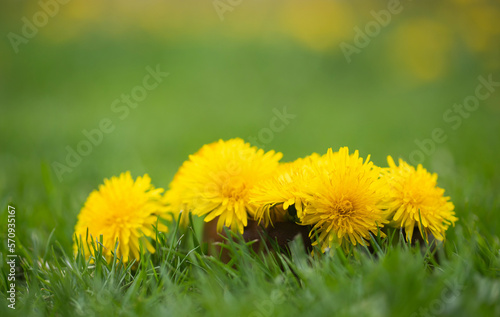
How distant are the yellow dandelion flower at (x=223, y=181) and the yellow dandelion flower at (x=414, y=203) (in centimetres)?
24

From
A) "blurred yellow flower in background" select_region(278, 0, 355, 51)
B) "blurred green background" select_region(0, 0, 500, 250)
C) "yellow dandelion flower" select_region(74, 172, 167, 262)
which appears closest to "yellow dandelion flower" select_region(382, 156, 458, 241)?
"blurred green background" select_region(0, 0, 500, 250)

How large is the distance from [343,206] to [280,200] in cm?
11

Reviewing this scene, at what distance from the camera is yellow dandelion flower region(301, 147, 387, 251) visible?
883 millimetres

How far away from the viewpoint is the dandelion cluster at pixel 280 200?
0.89 meters

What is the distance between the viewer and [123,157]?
245 cm

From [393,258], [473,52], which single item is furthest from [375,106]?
[393,258]

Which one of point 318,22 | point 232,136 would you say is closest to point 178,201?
point 232,136

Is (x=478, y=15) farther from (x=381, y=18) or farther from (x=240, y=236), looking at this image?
(x=240, y=236)

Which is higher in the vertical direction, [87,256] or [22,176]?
[22,176]

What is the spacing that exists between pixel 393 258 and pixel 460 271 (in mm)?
138

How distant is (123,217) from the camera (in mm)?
1043

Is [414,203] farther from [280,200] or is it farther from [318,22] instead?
[318,22]

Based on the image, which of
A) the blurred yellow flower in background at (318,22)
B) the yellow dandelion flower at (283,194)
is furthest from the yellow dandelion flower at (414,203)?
the blurred yellow flower in background at (318,22)

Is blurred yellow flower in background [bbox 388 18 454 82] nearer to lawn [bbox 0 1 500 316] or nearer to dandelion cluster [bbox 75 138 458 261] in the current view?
lawn [bbox 0 1 500 316]
